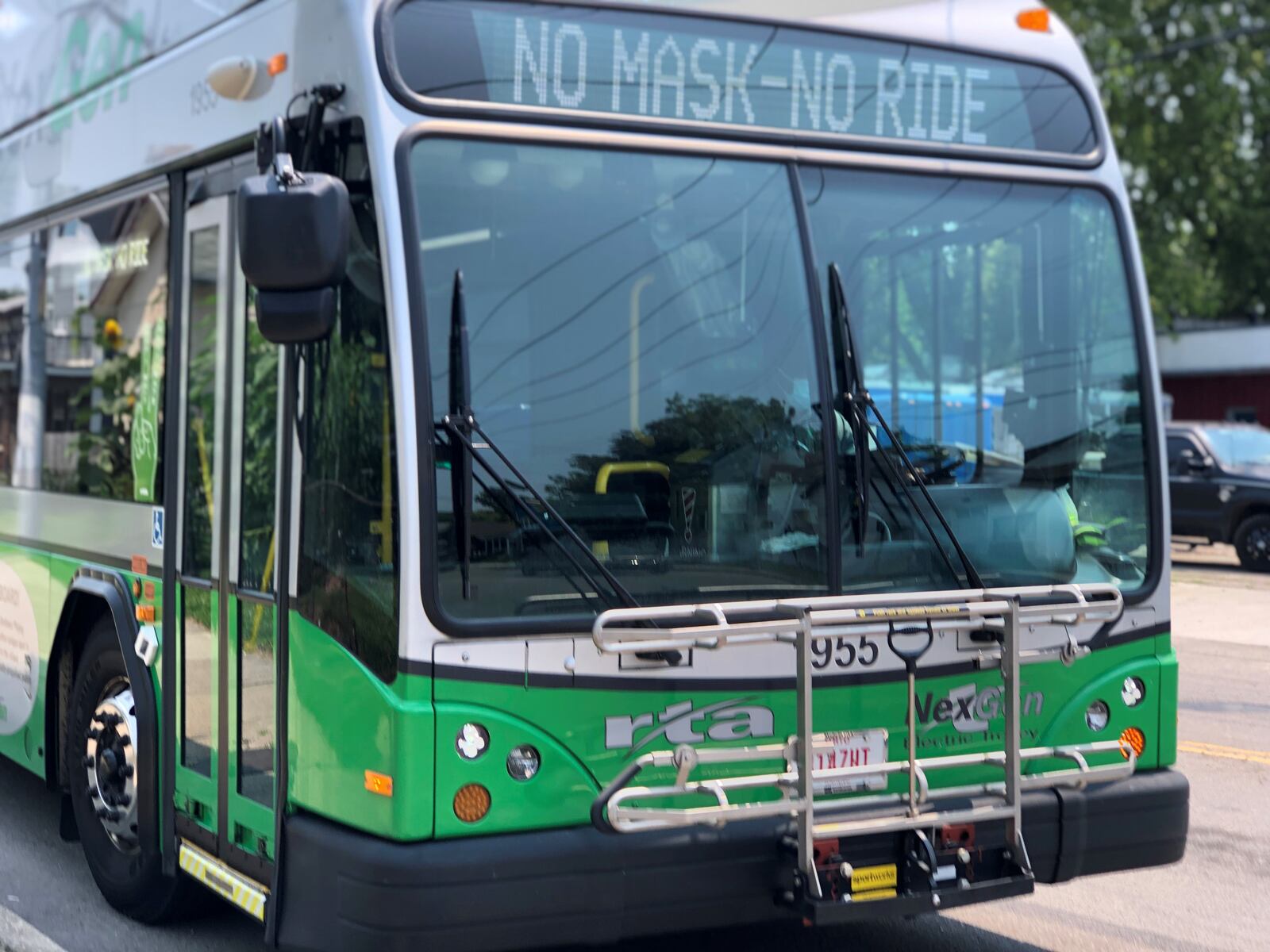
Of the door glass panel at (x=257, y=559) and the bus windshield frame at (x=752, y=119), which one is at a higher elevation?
the bus windshield frame at (x=752, y=119)

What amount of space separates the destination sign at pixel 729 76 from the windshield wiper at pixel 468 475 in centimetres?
62

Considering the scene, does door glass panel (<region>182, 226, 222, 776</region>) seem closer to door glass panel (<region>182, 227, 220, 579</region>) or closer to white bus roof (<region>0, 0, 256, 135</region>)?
door glass panel (<region>182, 227, 220, 579</region>)

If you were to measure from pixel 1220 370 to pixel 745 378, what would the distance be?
38.4 m

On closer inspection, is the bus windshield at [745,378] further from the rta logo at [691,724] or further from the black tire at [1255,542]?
the black tire at [1255,542]

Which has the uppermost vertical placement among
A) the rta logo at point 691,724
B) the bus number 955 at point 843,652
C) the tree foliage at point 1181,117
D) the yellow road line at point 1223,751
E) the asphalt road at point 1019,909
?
the tree foliage at point 1181,117

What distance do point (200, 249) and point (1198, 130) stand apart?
119 ft

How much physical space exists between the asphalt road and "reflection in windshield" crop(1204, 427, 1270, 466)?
40.8 feet

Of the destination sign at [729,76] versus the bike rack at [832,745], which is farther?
the destination sign at [729,76]

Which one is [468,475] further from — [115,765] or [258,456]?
[115,765]

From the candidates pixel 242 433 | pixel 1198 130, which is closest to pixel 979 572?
pixel 242 433

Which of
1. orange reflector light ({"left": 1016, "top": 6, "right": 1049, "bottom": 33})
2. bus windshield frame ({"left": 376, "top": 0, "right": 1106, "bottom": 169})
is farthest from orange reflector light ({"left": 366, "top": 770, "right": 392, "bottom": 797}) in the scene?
orange reflector light ({"left": 1016, "top": 6, "right": 1049, "bottom": 33})

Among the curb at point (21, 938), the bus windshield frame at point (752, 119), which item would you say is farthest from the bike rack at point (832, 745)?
the curb at point (21, 938)

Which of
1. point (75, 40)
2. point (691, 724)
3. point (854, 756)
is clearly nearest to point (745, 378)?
point (691, 724)

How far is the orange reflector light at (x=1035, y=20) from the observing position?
5281 mm
